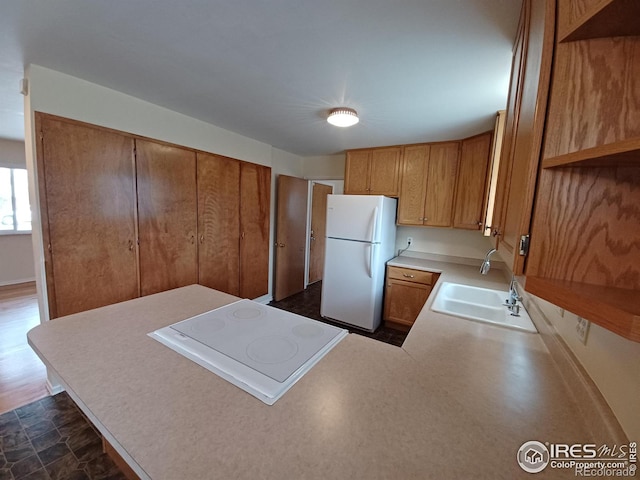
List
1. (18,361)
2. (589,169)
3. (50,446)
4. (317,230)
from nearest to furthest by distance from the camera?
(589,169)
(50,446)
(18,361)
(317,230)

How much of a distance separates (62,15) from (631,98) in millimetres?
2120

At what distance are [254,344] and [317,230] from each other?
3819 millimetres

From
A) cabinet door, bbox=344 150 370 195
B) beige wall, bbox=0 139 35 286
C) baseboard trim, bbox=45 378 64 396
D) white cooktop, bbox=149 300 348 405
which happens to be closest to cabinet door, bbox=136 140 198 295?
baseboard trim, bbox=45 378 64 396

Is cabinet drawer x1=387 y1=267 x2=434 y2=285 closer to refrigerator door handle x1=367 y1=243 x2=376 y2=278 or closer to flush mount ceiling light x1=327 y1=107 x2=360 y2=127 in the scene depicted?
refrigerator door handle x1=367 y1=243 x2=376 y2=278

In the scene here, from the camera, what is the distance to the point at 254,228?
11.1 ft

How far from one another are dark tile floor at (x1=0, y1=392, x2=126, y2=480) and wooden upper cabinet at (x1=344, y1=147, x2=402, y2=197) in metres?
3.24

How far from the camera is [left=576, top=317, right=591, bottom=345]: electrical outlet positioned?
809mm

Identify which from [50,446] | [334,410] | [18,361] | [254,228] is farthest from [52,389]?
[334,410]

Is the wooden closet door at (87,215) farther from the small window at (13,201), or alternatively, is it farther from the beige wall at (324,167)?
the small window at (13,201)

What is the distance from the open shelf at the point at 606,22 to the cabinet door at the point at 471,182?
2.34 m

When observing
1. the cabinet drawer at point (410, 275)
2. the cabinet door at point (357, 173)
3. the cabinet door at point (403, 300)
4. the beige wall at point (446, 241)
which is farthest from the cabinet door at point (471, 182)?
the cabinet door at point (357, 173)

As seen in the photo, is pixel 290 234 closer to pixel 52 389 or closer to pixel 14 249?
pixel 52 389

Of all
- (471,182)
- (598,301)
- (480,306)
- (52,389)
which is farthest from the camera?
(471,182)

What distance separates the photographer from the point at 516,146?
815 mm
